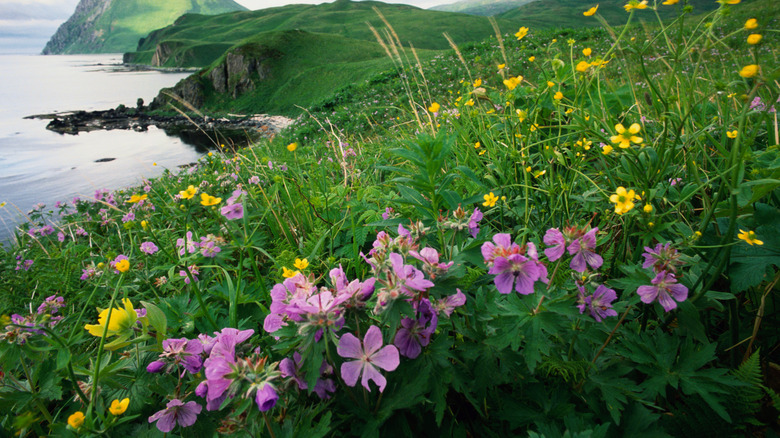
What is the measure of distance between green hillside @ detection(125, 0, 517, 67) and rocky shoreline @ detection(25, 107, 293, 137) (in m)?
21.8

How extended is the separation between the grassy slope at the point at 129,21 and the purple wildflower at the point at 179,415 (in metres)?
201

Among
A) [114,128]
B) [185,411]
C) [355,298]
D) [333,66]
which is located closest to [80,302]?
[185,411]

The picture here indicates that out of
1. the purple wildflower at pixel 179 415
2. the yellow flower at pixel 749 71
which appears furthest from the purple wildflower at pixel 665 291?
the purple wildflower at pixel 179 415

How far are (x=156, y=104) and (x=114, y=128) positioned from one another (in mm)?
8118

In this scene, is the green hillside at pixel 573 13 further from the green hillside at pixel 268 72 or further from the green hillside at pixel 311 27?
the green hillside at pixel 268 72

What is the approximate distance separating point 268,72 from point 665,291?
34743 millimetres

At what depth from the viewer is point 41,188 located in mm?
11438

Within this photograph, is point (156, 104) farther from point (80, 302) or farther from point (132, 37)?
point (132, 37)

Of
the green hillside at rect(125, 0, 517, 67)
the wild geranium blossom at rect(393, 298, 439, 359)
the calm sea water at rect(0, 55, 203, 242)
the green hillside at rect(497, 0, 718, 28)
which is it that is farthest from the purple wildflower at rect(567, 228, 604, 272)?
the green hillside at rect(497, 0, 718, 28)

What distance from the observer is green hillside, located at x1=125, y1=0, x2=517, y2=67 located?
1789 inches

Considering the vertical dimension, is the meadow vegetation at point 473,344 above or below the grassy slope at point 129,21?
below

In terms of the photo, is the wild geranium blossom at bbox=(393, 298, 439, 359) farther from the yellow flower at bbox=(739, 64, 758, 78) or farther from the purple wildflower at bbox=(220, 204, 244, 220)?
the purple wildflower at bbox=(220, 204, 244, 220)

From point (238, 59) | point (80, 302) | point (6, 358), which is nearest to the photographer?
point (6, 358)

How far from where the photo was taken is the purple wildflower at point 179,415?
0.90 m
